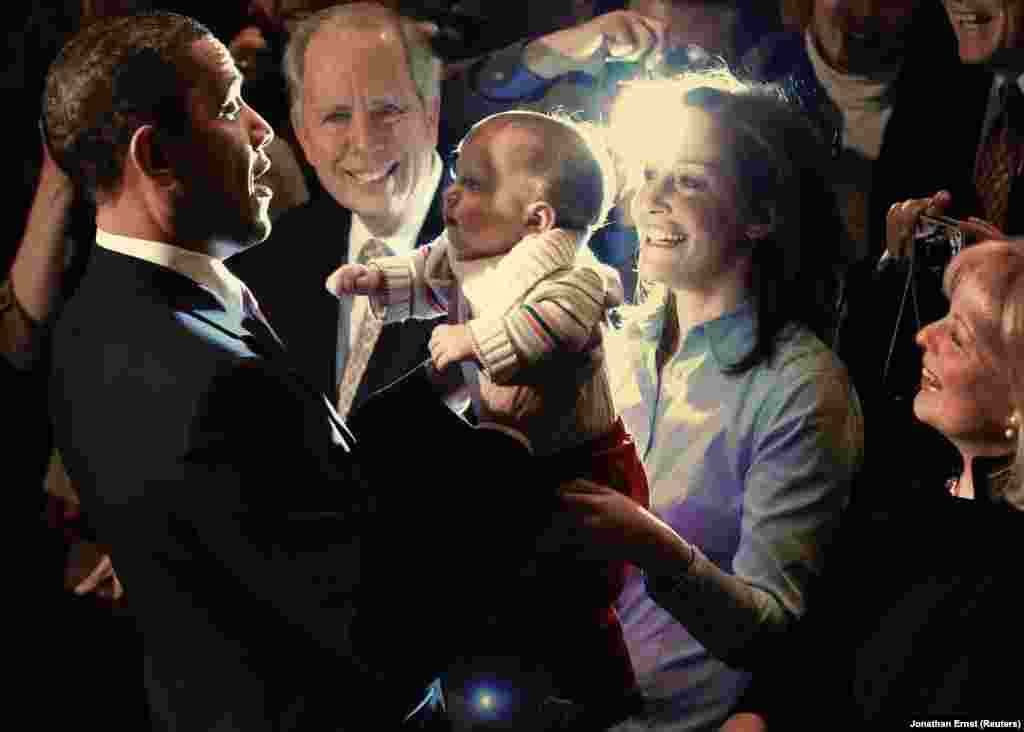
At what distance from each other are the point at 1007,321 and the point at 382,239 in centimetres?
135

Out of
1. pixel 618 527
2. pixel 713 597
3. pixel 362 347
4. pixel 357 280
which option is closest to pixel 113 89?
pixel 357 280

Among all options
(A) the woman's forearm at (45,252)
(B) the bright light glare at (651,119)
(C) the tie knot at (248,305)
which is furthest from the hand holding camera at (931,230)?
(A) the woman's forearm at (45,252)

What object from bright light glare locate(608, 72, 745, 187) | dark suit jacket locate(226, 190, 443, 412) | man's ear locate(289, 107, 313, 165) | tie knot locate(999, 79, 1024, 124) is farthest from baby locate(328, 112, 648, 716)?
tie knot locate(999, 79, 1024, 124)

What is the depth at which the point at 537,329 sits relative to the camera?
2156mm

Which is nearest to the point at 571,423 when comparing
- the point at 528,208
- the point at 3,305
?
the point at 528,208

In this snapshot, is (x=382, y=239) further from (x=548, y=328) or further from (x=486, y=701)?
(x=486, y=701)

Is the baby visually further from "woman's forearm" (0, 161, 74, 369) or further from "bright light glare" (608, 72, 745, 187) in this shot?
"woman's forearm" (0, 161, 74, 369)

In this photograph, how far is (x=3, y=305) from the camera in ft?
10.9

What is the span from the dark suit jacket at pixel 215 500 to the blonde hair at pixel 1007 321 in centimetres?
107

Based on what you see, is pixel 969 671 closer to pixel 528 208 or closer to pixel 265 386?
pixel 528 208

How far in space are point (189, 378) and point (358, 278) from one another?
50cm

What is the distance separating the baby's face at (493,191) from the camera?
2.31m

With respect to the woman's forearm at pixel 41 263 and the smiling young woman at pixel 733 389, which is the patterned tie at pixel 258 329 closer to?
the smiling young woman at pixel 733 389

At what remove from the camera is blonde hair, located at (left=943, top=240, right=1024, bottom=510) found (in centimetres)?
201
